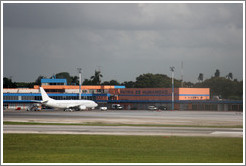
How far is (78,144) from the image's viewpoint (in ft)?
116

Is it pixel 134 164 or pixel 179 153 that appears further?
pixel 179 153

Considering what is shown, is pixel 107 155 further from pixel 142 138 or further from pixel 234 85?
pixel 234 85

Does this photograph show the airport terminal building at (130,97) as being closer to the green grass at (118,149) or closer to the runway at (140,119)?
the runway at (140,119)

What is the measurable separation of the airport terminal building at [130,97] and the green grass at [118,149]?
313ft

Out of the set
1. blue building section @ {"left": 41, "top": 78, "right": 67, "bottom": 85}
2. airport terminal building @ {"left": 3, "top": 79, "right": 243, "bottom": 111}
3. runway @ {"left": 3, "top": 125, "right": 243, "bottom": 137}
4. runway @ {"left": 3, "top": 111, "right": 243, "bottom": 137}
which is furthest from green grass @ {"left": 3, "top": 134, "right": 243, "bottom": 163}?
blue building section @ {"left": 41, "top": 78, "right": 67, "bottom": 85}

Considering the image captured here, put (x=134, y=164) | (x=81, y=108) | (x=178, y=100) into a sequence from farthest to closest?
(x=178, y=100)
(x=81, y=108)
(x=134, y=164)

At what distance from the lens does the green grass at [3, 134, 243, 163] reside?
93.5 ft

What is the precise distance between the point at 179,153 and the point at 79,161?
840 cm

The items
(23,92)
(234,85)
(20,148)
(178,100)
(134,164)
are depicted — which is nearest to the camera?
(134,164)

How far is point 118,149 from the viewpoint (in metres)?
32.8

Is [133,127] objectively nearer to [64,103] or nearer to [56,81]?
[64,103]

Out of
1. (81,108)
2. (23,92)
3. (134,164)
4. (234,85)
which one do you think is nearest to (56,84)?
(23,92)

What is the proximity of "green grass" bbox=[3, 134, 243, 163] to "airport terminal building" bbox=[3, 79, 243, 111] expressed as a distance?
9551 cm

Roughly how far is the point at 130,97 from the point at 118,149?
123953mm
